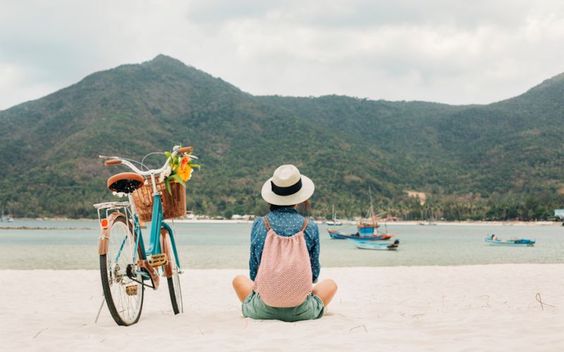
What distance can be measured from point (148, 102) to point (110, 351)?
154 metres

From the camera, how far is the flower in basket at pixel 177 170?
532 cm

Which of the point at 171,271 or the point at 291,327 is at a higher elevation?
the point at 171,271

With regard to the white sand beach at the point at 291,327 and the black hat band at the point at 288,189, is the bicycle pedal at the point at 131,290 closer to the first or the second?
the white sand beach at the point at 291,327

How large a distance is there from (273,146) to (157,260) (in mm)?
136933

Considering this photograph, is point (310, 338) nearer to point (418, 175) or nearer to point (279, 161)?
point (279, 161)

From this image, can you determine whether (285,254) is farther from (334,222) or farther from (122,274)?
(334,222)

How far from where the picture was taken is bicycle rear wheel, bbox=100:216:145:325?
4695mm

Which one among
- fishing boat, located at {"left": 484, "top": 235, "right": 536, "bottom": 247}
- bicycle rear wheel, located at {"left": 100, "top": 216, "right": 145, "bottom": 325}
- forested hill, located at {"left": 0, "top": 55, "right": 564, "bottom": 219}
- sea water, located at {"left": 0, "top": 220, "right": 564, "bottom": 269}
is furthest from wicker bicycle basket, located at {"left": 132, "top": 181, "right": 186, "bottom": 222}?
forested hill, located at {"left": 0, "top": 55, "right": 564, "bottom": 219}

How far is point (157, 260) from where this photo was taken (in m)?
5.16

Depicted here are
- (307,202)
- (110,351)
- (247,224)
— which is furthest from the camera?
(247,224)

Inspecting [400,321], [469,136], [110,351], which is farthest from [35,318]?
[469,136]

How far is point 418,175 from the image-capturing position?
459ft

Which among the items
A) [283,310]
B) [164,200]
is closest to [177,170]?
[164,200]

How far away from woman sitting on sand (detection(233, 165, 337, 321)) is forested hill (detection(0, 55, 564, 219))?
106307 mm
